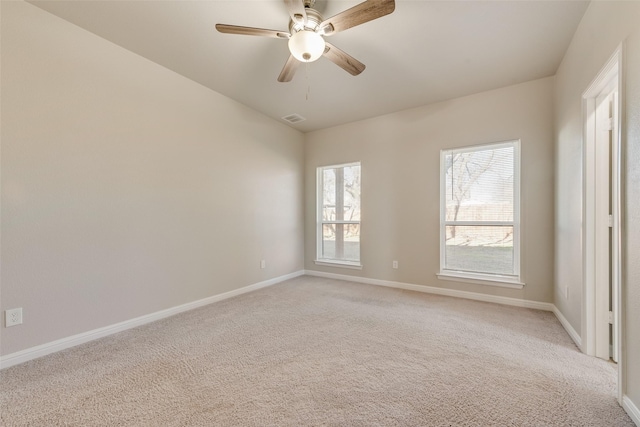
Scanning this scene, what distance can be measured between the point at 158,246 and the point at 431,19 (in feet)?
11.4

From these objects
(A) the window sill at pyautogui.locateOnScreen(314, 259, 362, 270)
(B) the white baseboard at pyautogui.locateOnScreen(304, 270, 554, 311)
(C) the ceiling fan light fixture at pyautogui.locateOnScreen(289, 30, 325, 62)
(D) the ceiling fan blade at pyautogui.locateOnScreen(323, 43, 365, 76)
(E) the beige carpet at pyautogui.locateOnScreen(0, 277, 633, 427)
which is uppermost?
(D) the ceiling fan blade at pyautogui.locateOnScreen(323, 43, 365, 76)

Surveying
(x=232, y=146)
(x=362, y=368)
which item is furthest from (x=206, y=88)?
(x=362, y=368)

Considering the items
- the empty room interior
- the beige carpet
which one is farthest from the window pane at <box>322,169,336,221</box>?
the beige carpet

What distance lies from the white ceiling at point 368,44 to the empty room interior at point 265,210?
0.03 meters

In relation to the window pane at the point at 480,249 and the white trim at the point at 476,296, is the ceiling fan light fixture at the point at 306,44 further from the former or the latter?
the white trim at the point at 476,296

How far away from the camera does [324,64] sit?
2971 millimetres

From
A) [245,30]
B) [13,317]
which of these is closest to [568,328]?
[245,30]

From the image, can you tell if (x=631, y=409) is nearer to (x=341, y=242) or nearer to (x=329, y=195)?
(x=341, y=242)

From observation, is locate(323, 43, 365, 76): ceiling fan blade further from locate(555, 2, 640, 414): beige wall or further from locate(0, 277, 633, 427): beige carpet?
locate(0, 277, 633, 427): beige carpet

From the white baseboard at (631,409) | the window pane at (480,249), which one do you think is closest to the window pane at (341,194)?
the window pane at (480,249)

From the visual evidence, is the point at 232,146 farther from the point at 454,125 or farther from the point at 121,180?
the point at 454,125

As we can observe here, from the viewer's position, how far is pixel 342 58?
7.53 feet

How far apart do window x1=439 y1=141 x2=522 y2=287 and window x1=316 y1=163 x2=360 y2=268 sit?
1.42 meters

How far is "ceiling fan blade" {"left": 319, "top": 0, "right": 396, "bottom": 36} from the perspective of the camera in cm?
171
